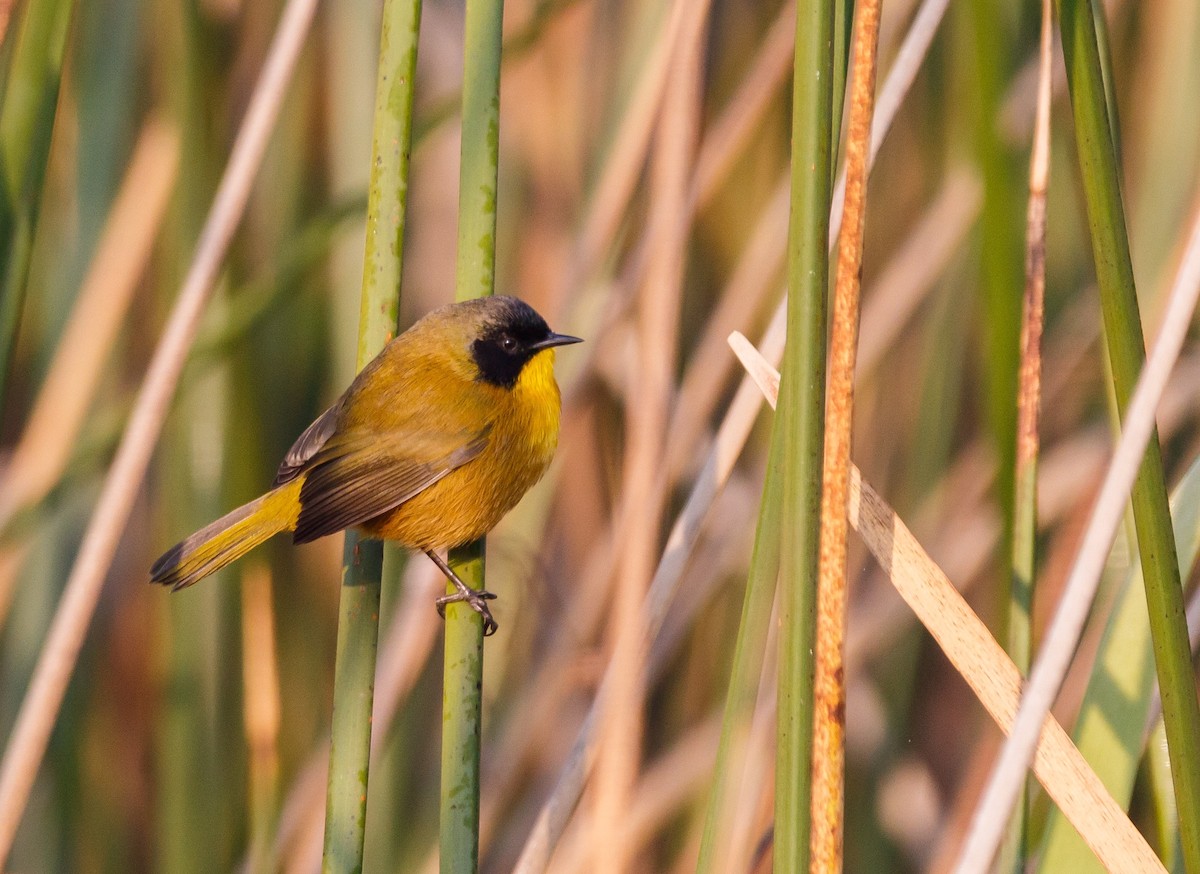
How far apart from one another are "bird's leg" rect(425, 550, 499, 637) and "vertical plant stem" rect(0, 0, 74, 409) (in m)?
0.64

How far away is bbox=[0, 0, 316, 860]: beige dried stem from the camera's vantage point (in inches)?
64.2

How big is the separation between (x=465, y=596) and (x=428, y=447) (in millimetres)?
599

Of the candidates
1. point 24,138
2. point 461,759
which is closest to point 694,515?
point 461,759

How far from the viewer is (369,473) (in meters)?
2.05

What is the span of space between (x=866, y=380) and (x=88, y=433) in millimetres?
1528

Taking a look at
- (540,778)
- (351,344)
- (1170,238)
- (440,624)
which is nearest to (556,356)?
(351,344)

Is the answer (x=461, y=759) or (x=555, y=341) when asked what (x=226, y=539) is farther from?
(x=461, y=759)

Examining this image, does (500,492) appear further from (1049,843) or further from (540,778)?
(1049,843)

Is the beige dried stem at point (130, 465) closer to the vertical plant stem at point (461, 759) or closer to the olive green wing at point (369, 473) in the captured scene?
the olive green wing at point (369, 473)

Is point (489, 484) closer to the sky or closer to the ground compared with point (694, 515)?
closer to the sky

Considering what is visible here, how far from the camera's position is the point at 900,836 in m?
2.37

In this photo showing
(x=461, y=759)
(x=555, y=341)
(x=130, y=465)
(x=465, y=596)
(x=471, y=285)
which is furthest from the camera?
(x=555, y=341)

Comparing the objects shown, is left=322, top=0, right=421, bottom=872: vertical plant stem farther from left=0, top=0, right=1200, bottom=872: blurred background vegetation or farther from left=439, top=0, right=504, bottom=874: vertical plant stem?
left=0, top=0, right=1200, bottom=872: blurred background vegetation

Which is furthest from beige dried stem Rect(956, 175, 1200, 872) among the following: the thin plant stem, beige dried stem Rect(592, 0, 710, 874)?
beige dried stem Rect(592, 0, 710, 874)
